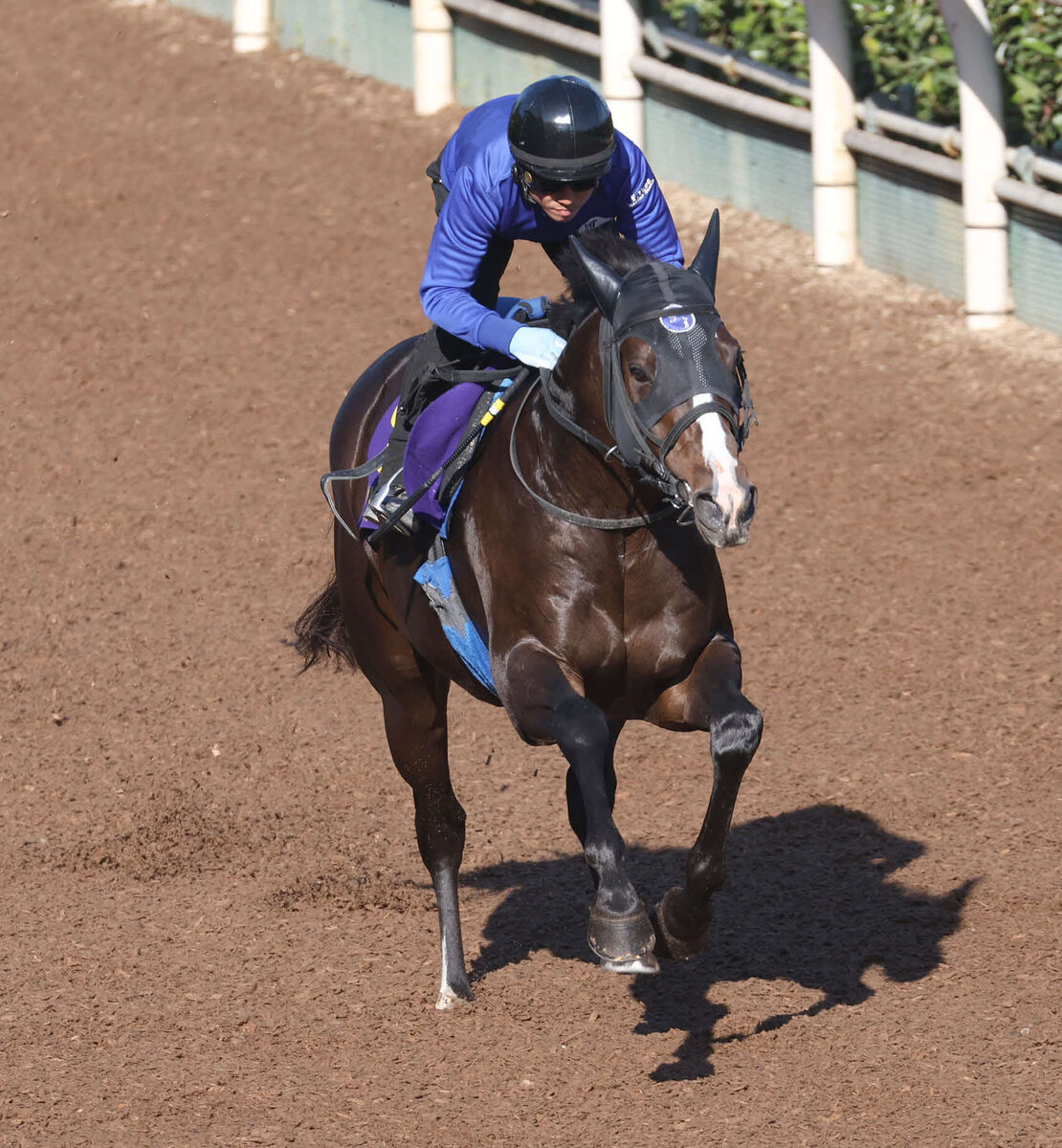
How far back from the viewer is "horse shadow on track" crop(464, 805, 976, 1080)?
20.4ft

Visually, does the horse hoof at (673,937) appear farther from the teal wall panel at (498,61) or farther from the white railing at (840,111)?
the teal wall panel at (498,61)

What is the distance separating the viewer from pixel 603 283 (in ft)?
16.0

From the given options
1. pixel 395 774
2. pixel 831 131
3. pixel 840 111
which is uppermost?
pixel 840 111

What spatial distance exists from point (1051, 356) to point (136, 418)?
19.6ft

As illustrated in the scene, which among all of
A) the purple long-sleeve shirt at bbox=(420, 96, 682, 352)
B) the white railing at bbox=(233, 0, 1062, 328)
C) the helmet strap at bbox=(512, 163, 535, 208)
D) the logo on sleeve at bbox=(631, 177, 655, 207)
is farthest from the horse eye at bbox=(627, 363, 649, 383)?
the white railing at bbox=(233, 0, 1062, 328)

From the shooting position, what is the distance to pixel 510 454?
215 inches

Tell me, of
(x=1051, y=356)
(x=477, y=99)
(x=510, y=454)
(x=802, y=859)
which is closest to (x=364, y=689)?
(x=802, y=859)

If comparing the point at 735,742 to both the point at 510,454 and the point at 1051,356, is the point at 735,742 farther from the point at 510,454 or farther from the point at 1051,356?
the point at 1051,356

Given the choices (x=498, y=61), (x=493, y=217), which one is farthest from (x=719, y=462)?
(x=498, y=61)

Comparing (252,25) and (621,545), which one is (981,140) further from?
(252,25)

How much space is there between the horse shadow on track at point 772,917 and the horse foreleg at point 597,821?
876mm

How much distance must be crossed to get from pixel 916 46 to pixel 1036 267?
219 cm

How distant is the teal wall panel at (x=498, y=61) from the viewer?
1523 centimetres

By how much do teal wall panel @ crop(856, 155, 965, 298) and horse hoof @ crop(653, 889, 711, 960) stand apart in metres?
8.23
